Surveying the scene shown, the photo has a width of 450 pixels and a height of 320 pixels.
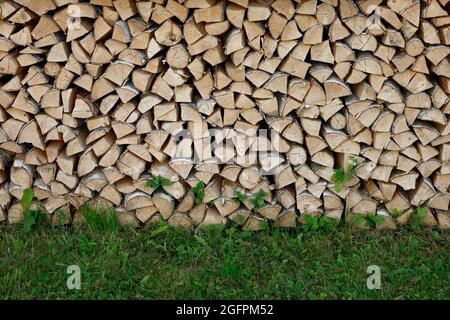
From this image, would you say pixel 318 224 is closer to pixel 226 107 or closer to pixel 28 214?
pixel 226 107

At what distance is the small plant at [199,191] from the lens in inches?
148

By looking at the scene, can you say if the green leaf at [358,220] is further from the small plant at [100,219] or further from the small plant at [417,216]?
the small plant at [100,219]

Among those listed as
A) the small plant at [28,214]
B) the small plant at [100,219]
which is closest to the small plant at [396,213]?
the small plant at [100,219]

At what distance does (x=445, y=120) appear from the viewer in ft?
11.9

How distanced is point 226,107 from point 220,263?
88cm

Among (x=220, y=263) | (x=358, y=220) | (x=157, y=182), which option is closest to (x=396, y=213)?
(x=358, y=220)

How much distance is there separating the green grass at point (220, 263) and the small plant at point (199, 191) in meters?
0.21

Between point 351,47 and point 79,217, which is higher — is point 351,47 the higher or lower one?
the higher one

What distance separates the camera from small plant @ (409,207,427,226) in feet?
12.5

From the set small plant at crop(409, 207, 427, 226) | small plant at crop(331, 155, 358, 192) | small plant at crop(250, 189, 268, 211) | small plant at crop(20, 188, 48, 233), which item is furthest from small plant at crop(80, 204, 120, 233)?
small plant at crop(409, 207, 427, 226)

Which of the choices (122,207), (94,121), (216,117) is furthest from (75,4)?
(122,207)
